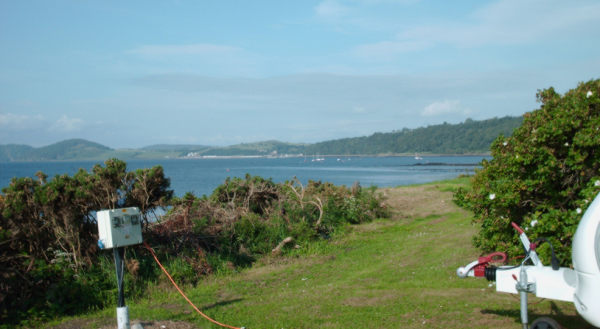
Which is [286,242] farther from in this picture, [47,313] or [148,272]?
[47,313]

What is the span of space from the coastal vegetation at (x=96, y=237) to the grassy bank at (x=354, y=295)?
0.55 metres

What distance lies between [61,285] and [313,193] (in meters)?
11.2

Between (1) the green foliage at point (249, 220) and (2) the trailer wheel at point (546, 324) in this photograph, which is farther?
(1) the green foliage at point (249, 220)

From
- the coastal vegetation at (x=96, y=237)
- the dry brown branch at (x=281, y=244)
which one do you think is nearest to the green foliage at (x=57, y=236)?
the coastal vegetation at (x=96, y=237)

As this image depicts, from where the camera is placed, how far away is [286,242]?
14.2 metres

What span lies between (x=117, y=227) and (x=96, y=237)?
3.38m

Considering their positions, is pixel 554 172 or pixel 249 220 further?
pixel 249 220

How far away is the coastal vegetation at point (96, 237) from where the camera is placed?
29.2 feet

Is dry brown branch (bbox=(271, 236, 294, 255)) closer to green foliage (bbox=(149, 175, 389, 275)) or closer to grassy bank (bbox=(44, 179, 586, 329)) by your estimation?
green foliage (bbox=(149, 175, 389, 275))

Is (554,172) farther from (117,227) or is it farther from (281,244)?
(281,244)

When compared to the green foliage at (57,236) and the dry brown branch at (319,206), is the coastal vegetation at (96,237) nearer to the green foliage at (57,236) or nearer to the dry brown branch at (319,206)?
the green foliage at (57,236)

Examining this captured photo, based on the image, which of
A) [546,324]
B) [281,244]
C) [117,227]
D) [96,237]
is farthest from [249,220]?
[546,324]

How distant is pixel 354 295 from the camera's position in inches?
354

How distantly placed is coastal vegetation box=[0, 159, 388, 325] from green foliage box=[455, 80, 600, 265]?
264 inches
